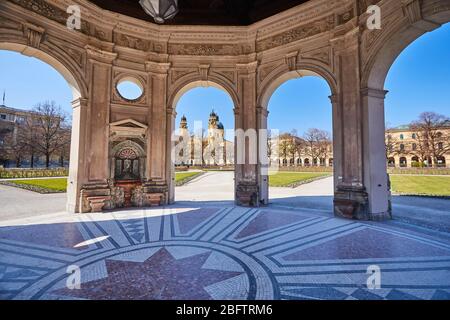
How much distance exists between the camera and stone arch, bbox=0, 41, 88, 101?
8188mm

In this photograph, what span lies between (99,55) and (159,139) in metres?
4.38

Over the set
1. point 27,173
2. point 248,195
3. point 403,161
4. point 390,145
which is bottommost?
point 248,195

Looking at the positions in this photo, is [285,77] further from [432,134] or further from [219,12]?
[432,134]

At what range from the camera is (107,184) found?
33.9 ft

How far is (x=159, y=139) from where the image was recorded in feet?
37.5

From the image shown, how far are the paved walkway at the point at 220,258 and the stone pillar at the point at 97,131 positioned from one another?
163 centimetres

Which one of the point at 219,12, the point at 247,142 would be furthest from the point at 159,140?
the point at 219,12

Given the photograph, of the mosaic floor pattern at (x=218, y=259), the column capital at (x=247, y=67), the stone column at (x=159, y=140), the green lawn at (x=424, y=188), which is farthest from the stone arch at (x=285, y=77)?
the green lawn at (x=424, y=188)

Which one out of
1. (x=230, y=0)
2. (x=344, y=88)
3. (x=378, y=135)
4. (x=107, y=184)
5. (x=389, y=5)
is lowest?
(x=107, y=184)

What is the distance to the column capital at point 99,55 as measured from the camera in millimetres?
9859

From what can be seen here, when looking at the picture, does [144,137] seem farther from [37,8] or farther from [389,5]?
[389,5]

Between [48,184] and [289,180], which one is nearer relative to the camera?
[48,184]

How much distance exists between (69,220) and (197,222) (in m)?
4.54
